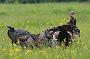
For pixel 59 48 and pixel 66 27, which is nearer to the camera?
pixel 59 48

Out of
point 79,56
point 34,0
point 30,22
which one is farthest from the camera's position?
point 34,0

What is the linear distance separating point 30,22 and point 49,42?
965 cm

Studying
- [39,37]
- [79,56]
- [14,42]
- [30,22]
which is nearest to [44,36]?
[39,37]

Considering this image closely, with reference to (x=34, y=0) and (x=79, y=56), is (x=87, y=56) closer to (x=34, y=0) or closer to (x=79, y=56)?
(x=79, y=56)

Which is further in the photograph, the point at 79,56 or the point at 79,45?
the point at 79,45

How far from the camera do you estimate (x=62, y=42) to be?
927 cm

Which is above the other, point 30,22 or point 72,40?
point 72,40

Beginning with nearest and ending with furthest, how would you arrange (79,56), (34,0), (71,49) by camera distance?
(79,56)
(71,49)
(34,0)

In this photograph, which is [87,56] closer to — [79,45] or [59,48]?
[59,48]

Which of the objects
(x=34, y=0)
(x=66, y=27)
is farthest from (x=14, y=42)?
(x=34, y=0)

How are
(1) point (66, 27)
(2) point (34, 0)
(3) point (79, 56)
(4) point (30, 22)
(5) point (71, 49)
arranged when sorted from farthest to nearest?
(2) point (34, 0), (4) point (30, 22), (1) point (66, 27), (5) point (71, 49), (3) point (79, 56)

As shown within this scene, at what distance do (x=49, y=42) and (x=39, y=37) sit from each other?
0.35m

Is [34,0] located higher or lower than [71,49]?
lower

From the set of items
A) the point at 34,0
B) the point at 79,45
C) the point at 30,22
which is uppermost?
the point at 79,45
